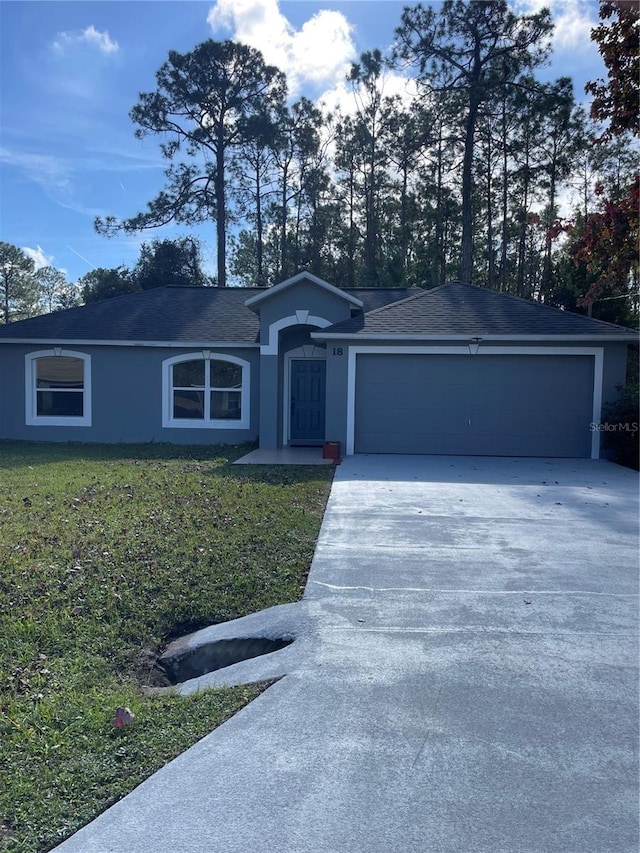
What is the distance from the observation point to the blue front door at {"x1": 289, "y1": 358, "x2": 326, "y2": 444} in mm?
16016

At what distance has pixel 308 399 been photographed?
16078 millimetres

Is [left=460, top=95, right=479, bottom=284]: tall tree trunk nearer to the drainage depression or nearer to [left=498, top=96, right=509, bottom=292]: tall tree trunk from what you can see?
[left=498, top=96, right=509, bottom=292]: tall tree trunk

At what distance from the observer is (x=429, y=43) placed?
81.6 ft

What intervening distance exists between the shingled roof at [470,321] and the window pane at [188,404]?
4.16 meters

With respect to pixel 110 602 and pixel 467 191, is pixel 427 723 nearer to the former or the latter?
pixel 110 602

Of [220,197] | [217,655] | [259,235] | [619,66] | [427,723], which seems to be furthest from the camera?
[259,235]

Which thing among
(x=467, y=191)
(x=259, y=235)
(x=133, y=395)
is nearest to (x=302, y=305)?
(x=133, y=395)

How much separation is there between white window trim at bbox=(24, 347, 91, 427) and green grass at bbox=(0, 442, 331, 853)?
5.46m

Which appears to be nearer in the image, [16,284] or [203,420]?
[203,420]

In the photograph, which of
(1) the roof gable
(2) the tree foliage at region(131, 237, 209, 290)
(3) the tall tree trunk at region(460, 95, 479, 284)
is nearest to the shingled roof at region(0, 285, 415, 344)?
(1) the roof gable


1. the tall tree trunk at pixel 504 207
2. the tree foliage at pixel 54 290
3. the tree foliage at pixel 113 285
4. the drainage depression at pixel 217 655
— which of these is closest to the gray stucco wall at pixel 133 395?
the drainage depression at pixel 217 655

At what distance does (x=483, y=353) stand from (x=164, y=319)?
26.1ft

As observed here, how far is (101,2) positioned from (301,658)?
33.7ft

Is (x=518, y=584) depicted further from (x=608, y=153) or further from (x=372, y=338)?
(x=608, y=153)
